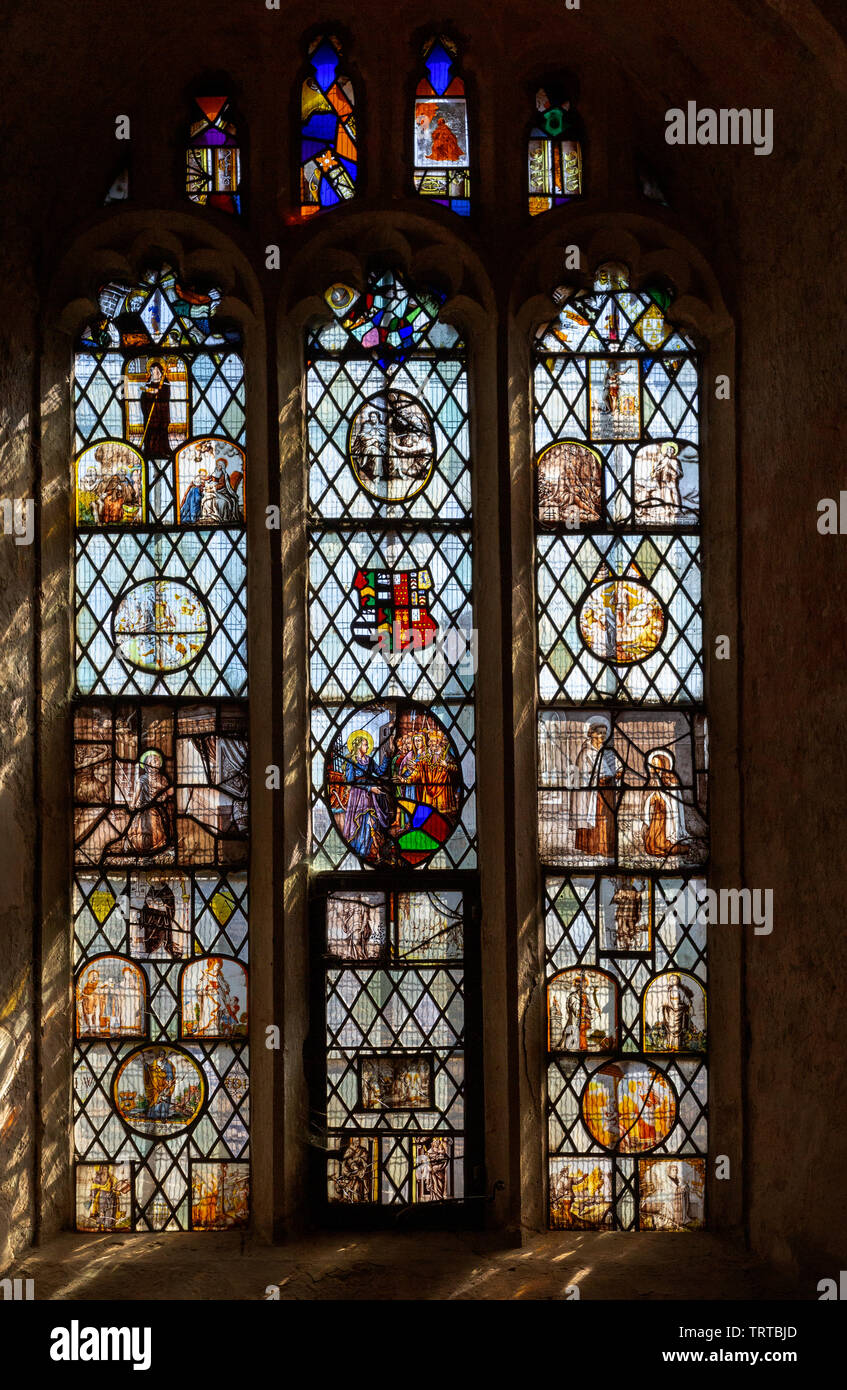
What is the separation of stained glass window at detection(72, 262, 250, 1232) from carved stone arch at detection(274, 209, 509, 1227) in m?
0.20

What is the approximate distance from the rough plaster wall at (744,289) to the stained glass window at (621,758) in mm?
266

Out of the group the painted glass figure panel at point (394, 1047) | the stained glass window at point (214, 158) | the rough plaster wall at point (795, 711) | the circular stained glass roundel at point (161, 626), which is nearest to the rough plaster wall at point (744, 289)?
the rough plaster wall at point (795, 711)

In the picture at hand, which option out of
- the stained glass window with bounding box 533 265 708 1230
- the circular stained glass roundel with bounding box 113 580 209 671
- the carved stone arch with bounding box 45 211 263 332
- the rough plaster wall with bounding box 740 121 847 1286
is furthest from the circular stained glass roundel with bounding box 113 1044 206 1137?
the carved stone arch with bounding box 45 211 263 332

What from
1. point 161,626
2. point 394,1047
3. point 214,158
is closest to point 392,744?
point 161,626

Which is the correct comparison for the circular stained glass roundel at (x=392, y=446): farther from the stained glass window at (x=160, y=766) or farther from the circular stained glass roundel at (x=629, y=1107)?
the circular stained glass roundel at (x=629, y=1107)

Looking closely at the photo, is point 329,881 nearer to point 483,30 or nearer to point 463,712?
Result: point 463,712

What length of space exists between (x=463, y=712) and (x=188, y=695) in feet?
3.44

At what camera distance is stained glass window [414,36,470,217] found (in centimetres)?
546

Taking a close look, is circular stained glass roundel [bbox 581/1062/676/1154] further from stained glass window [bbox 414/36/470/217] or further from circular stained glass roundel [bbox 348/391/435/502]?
stained glass window [bbox 414/36/470/217]

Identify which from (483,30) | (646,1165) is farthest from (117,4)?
(646,1165)

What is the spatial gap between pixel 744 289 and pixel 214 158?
83.3 inches

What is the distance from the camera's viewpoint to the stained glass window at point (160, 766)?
521cm

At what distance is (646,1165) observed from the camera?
5.20 metres

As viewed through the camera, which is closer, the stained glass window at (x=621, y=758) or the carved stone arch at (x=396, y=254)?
the stained glass window at (x=621, y=758)
